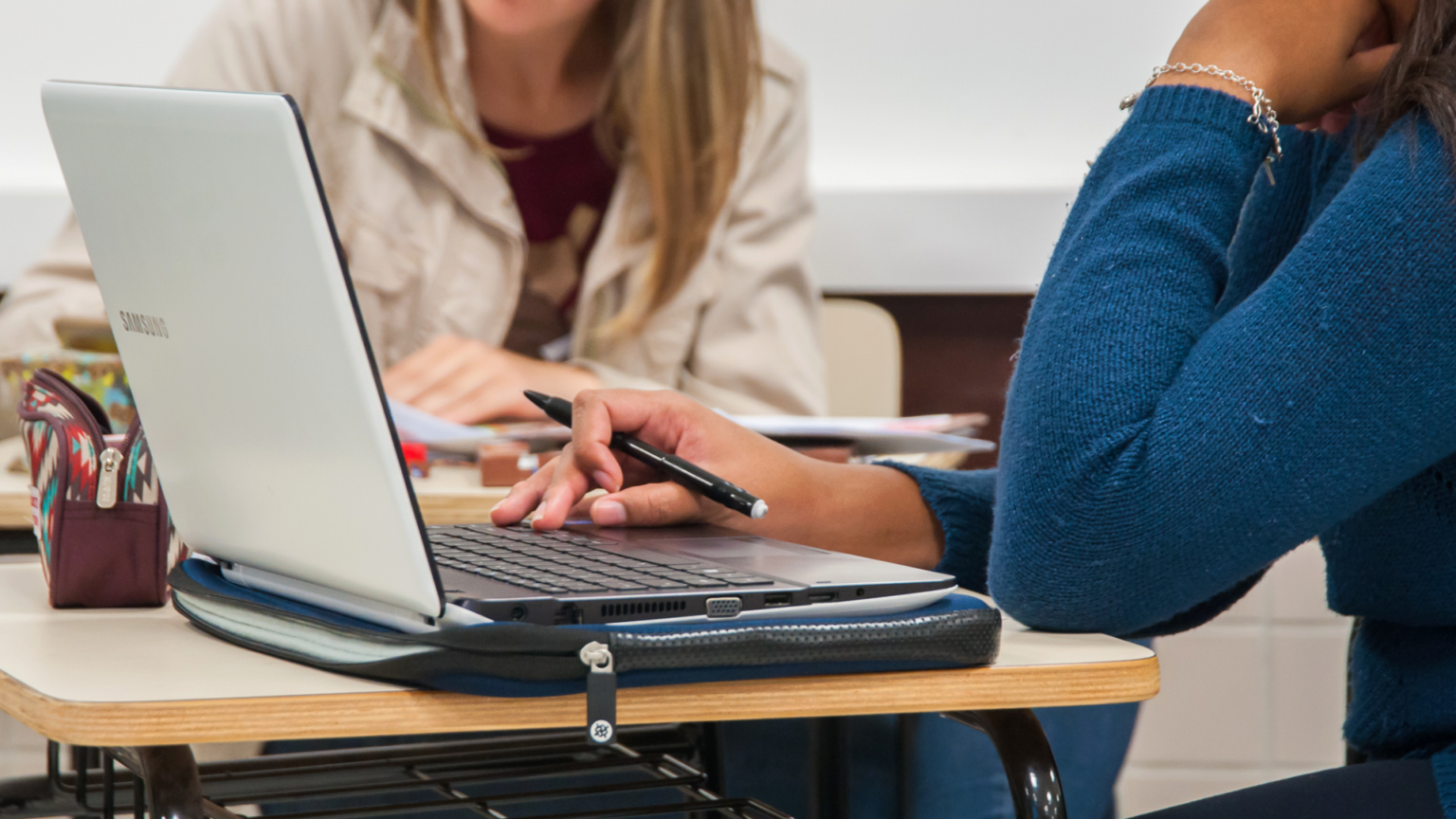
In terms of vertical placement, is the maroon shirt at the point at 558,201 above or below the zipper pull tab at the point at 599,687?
above

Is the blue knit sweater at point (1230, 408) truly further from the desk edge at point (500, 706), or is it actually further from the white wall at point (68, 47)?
the white wall at point (68, 47)

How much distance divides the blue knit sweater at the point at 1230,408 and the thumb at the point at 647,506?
15cm

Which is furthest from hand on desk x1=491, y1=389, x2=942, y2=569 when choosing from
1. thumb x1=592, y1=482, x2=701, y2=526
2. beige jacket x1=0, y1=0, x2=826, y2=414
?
beige jacket x1=0, y1=0, x2=826, y2=414

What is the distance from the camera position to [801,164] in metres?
1.96

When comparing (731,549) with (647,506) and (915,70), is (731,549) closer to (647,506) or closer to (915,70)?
(647,506)

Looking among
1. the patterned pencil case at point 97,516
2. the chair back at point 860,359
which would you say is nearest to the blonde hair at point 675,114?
the chair back at point 860,359

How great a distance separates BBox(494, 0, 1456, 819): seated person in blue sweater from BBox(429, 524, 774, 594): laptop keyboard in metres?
0.04

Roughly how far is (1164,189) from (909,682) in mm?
288

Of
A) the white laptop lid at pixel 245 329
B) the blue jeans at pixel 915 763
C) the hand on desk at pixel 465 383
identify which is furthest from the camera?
the hand on desk at pixel 465 383

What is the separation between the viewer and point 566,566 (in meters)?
0.55

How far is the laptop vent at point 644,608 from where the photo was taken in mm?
486

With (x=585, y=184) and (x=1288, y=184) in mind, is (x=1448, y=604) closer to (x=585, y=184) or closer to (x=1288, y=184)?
(x=1288, y=184)

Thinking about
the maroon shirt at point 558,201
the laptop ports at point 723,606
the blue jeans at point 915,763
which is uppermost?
the maroon shirt at point 558,201

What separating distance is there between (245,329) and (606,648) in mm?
171
